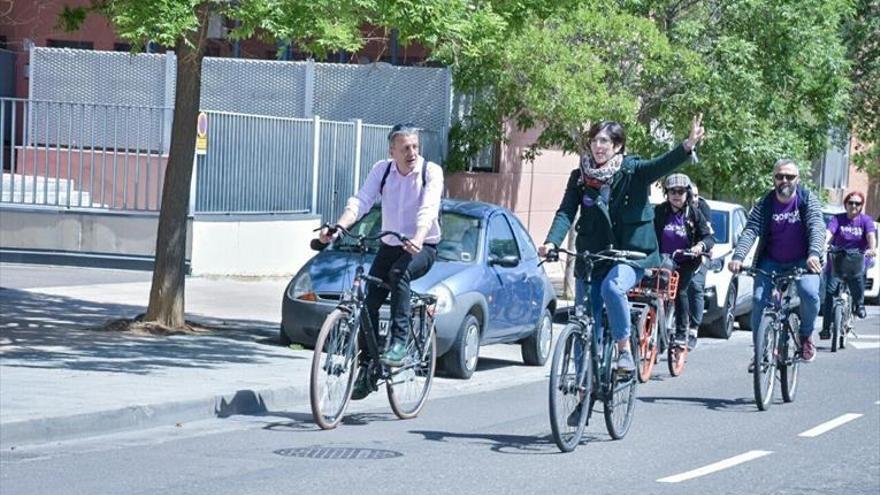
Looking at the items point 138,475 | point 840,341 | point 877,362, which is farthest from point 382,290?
point 840,341

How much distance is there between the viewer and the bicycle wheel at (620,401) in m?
11.0

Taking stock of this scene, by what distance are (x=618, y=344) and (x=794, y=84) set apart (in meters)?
16.0

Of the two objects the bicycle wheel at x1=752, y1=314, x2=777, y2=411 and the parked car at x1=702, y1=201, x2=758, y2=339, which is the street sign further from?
the bicycle wheel at x1=752, y1=314, x2=777, y2=411

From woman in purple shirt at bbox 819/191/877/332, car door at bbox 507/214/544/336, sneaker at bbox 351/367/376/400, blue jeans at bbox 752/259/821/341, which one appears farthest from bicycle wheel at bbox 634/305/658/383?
woman in purple shirt at bbox 819/191/877/332

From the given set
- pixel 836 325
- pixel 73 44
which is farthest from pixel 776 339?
pixel 73 44

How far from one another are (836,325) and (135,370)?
10245 millimetres

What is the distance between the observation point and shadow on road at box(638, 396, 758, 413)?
45.3 feet

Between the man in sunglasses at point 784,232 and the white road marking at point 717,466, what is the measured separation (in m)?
2.66

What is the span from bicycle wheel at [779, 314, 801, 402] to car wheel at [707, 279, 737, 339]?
7632mm

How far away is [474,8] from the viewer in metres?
15.8

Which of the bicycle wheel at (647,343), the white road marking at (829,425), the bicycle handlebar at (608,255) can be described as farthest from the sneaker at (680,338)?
the bicycle handlebar at (608,255)

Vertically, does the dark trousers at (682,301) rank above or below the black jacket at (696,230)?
below

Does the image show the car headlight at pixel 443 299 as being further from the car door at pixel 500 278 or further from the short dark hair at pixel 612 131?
the short dark hair at pixel 612 131

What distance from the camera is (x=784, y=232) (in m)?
13.8
